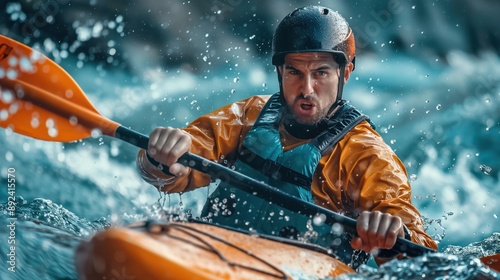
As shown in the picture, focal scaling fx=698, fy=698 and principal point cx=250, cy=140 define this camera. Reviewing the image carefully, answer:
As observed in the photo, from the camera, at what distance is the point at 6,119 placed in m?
2.59

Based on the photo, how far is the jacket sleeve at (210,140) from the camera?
2.50 m

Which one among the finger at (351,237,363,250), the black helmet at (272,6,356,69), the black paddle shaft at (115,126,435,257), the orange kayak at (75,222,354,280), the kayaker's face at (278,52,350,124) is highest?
the black helmet at (272,6,356,69)

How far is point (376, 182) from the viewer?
2283 millimetres

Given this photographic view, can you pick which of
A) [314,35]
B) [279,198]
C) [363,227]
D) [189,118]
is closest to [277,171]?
[279,198]

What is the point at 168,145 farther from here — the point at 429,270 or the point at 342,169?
the point at 429,270

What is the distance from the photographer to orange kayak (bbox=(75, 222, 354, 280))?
4.65ft

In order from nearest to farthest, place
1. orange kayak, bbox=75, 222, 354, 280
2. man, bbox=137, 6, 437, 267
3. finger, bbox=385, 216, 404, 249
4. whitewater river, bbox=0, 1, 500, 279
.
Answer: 1. orange kayak, bbox=75, 222, 354, 280
2. finger, bbox=385, 216, 404, 249
3. man, bbox=137, 6, 437, 267
4. whitewater river, bbox=0, 1, 500, 279

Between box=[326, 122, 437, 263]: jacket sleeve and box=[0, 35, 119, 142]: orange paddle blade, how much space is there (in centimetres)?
89

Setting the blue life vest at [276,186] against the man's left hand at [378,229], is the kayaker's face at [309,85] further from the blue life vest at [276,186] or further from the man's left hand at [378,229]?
the man's left hand at [378,229]

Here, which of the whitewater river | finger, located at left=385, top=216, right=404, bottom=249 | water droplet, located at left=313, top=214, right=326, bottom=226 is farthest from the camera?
the whitewater river

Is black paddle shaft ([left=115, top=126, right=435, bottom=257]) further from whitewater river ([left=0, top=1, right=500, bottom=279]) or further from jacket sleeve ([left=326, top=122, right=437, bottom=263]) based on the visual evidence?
whitewater river ([left=0, top=1, right=500, bottom=279])

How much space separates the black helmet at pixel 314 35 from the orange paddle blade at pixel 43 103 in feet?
2.35

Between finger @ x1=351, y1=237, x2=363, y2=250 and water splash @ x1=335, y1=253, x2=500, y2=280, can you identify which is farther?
finger @ x1=351, y1=237, x2=363, y2=250

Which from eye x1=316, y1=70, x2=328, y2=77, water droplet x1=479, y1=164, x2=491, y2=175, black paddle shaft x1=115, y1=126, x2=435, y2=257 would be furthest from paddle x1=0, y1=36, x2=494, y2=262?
water droplet x1=479, y1=164, x2=491, y2=175
